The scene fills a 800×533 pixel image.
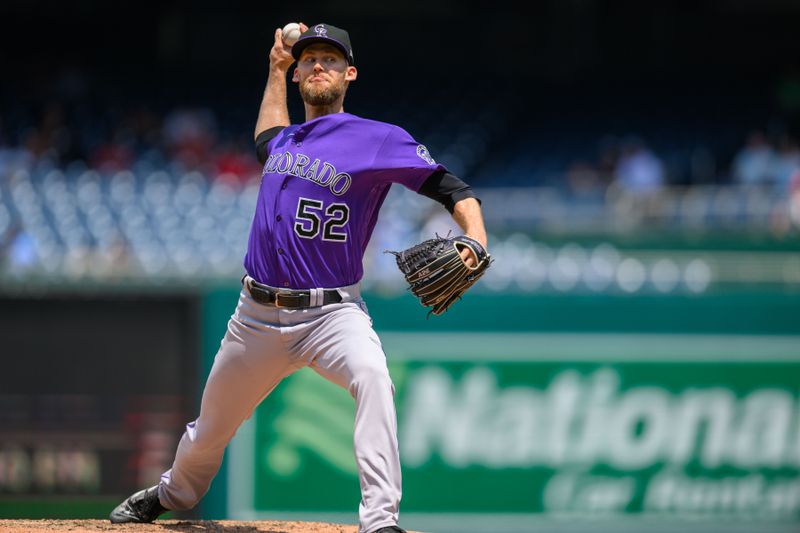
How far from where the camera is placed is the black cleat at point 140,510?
455cm

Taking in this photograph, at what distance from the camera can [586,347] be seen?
783 centimetres

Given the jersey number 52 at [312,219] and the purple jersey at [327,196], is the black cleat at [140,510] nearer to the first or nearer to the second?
the purple jersey at [327,196]

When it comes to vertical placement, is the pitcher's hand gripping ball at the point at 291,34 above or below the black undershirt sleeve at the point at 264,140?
above

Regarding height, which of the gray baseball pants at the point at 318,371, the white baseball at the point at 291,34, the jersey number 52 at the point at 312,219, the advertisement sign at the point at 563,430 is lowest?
the advertisement sign at the point at 563,430

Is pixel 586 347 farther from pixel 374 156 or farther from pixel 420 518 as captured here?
pixel 374 156

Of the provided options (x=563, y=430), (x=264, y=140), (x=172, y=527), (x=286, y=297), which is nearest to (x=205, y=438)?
(x=172, y=527)

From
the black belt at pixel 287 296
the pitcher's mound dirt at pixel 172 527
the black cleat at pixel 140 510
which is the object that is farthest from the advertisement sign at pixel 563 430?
the black belt at pixel 287 296

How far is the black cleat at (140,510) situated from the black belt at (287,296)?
2.96 ft

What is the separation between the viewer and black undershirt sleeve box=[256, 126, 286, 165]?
439 centimetres

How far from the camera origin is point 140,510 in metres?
4.57

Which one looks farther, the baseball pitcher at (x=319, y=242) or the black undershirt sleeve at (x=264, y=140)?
the black undershirt sleeve at (x=264, y=140)

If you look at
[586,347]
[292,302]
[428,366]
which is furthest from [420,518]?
[292,302]

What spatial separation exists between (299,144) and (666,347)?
13.9ft

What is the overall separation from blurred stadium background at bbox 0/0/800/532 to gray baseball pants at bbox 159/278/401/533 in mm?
3274
